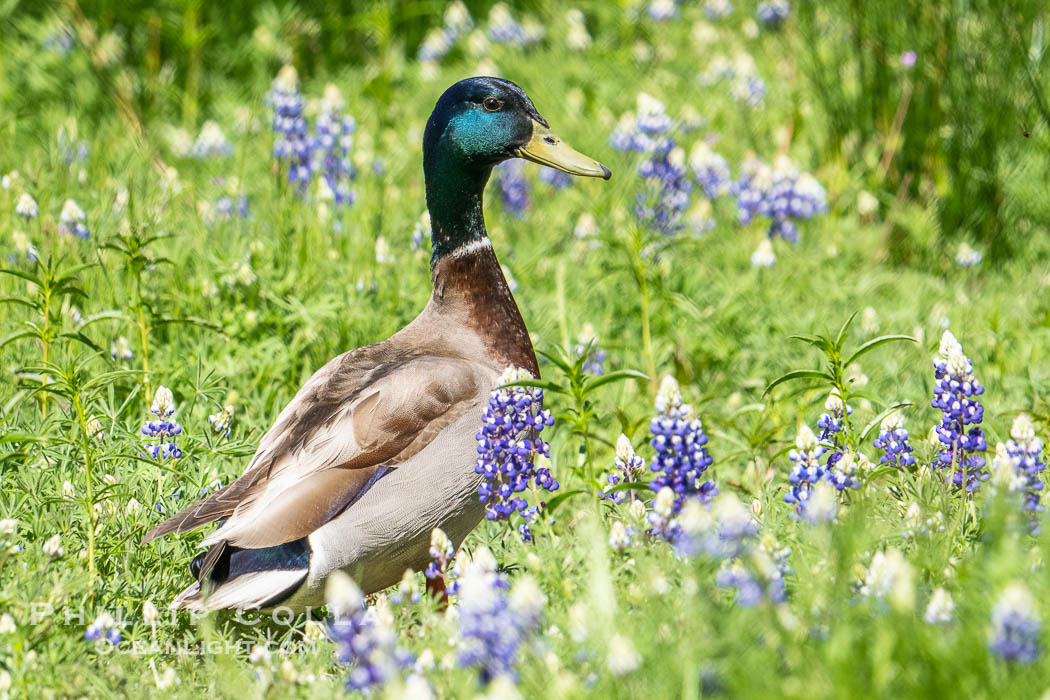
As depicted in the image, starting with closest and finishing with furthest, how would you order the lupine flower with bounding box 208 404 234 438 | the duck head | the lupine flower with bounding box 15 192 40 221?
the lupine flower with bounding box 208 404 234 438, the duck head, the lupine flower with bounding box 15 192 40 221

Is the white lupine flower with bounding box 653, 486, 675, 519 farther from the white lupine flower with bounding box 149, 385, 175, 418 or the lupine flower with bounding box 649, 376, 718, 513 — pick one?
the white lupine flower with bounding box 149, 385, 175, 418

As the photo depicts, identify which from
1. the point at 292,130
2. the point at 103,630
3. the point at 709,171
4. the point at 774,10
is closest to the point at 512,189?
the point at 709,171

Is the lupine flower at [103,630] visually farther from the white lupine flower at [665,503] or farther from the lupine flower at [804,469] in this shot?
the lupine flower at [804,469]

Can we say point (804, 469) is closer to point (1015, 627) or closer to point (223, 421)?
point (1015, 627)

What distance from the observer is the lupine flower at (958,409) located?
109 inches

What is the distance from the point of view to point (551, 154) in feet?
12.6

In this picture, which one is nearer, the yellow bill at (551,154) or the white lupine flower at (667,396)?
the white lupine flower at (667,396)

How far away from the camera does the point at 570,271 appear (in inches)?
201

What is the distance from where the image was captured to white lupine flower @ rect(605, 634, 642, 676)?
1.99 m

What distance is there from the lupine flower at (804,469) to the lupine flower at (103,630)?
4.80 feet

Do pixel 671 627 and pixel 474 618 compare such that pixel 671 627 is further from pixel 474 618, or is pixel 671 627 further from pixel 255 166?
pixel 255 166

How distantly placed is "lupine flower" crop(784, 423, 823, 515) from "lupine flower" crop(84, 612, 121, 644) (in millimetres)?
1462

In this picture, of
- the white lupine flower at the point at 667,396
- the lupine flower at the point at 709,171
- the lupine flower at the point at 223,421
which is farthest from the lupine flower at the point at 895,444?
the lupine flower at the point at 709,171

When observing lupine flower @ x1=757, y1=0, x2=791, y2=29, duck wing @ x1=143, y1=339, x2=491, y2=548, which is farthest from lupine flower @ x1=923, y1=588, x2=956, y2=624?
lupine flower @ x1=757, y1=0, x2=791, y2=29
